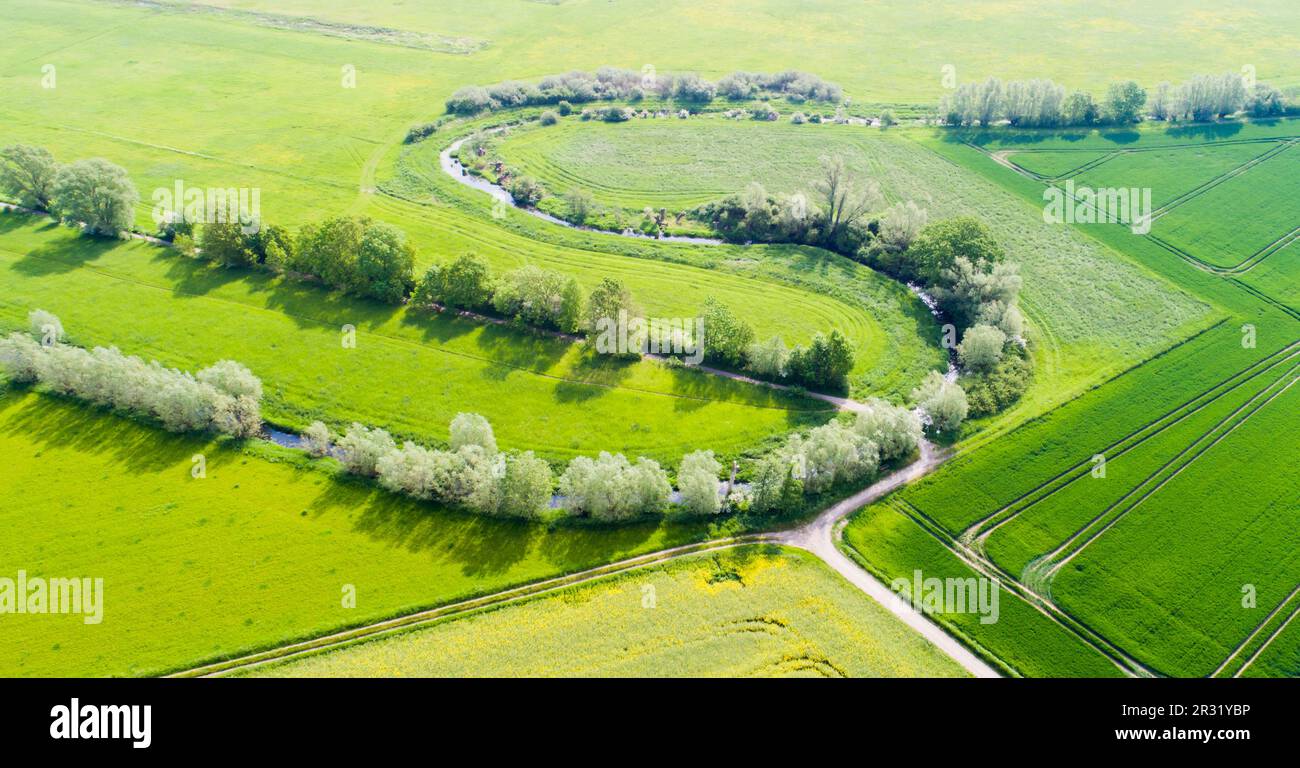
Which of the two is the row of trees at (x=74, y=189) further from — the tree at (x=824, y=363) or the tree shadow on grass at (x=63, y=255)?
the tree at (x=824, y=363)

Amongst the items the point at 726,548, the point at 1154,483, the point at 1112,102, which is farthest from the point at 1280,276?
A: the point at 726,548

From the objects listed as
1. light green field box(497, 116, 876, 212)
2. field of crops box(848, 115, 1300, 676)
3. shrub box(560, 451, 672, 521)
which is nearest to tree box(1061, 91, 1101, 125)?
light green field box(497, 116, 876, 212)

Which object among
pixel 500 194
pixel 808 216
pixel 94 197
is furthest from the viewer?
pixel 500 194

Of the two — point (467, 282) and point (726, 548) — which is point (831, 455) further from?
point (467, 282)

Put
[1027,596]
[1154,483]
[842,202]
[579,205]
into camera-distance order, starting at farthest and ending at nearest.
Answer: [579,205]
[842,202]
[1154,483]
[1027,596]

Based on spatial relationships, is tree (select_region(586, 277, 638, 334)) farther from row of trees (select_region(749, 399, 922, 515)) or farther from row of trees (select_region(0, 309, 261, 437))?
row of trees (select_region(0, 309, 261, 437))

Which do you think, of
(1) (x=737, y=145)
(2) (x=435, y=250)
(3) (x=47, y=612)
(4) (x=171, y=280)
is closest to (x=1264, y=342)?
(1) (x=737, y=145)

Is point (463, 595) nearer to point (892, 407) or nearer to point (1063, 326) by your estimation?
point (892, 407)
